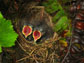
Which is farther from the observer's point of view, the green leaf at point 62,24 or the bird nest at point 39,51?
the green leaf at point 62,24

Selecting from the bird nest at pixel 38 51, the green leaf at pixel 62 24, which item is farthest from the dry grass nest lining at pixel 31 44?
the green leaf at pixel 62 24

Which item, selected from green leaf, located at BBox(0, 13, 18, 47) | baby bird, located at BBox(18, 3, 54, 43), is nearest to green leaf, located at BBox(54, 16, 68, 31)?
baby bird, located at BBox(18, 3, 54, 43)

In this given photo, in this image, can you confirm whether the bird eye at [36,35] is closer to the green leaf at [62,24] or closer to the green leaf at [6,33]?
the green leaf at [62,24]

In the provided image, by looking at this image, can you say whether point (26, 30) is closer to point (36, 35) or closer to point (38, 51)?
point (36, 35)

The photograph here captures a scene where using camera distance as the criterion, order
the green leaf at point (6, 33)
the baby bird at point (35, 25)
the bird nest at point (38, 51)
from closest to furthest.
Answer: the green leaf at point (6, 33) → the bird nest at point (38, 51) → the baby bird at point (35, 25)

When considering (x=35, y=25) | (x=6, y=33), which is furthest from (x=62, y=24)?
(x=6, y=33)

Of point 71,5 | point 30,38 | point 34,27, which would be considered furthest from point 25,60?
point 71,5

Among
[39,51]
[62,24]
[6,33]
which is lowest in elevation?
[39,51]

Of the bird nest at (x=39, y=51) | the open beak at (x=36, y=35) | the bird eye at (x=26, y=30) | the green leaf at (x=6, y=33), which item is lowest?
the bird nest at (x=39, y=51)

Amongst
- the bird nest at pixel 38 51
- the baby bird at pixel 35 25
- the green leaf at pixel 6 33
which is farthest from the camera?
the baby bird at pixel 35 25
